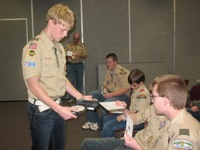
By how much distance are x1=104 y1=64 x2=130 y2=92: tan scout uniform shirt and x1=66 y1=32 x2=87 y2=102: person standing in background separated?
2.10 meters

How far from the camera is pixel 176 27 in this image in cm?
684

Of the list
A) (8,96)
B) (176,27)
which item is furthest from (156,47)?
(8,96)

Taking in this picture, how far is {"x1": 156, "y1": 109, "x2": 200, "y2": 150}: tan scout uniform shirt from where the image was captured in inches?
52.5

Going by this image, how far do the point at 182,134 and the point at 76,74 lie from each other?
17.3 feet

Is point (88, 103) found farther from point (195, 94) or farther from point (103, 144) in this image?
point (195, 94)

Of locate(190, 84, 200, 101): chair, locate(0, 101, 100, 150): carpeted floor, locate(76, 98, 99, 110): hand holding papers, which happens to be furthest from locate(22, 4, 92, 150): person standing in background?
locate(190, 84, 200, 101): chair

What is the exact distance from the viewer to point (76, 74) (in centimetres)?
653

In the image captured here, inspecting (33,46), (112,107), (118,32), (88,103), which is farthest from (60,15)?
(118,32)

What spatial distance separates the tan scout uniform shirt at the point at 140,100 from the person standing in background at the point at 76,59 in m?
3.39

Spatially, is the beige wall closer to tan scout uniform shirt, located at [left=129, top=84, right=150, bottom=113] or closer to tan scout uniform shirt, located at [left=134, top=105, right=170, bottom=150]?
tan scout uniform shirt, located at [left=129, top=84, right=150, bottom=113]

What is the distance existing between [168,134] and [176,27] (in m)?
5.78

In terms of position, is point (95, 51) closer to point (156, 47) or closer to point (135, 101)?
point (156, 47)

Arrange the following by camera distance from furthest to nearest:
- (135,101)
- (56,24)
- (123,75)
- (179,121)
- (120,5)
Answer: (120,5) < (123,75) < (135,101) < (56,24) < (179,121)

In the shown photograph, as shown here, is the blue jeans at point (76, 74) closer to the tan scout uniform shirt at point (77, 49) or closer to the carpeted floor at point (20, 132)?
the tan scout uniform shirt at point (77, 49)
